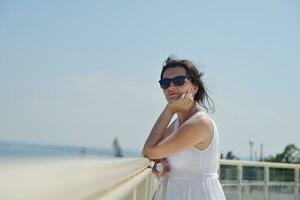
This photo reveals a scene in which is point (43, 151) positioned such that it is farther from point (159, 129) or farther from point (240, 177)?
point (240, 177)

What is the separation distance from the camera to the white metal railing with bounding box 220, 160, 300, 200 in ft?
21.0

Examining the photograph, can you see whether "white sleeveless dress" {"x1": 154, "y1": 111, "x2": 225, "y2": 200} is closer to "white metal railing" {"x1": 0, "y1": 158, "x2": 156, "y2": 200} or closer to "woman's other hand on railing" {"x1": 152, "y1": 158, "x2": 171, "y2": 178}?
"woman's other hand on railing" {"x1": 152, "y1": 158, "x2": 171, "y2": 178}

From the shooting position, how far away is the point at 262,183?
705 cm

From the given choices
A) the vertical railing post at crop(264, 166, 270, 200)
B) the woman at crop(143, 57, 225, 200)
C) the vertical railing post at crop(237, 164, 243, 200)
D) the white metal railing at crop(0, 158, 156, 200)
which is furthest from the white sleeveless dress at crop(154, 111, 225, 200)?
the vertical railing post at crop(264, 166, 270, 200)

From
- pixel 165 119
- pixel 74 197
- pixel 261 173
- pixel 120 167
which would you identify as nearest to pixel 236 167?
pixel 261 173

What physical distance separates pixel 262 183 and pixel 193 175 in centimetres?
506

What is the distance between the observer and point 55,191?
0.60 meters

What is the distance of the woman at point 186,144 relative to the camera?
2168 millimetres

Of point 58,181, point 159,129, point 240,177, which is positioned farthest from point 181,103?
point 240,177

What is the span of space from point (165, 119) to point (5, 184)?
78.6 inches

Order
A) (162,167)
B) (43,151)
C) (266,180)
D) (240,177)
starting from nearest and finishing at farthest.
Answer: (43,151), (162,167), (240,177), (266,180)

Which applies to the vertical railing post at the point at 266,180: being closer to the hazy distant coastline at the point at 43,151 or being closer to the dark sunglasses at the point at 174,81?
the dark sunglasses at the point at 174,81

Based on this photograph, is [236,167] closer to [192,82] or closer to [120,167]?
[192,82]

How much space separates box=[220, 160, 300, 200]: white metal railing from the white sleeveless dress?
158 inches
